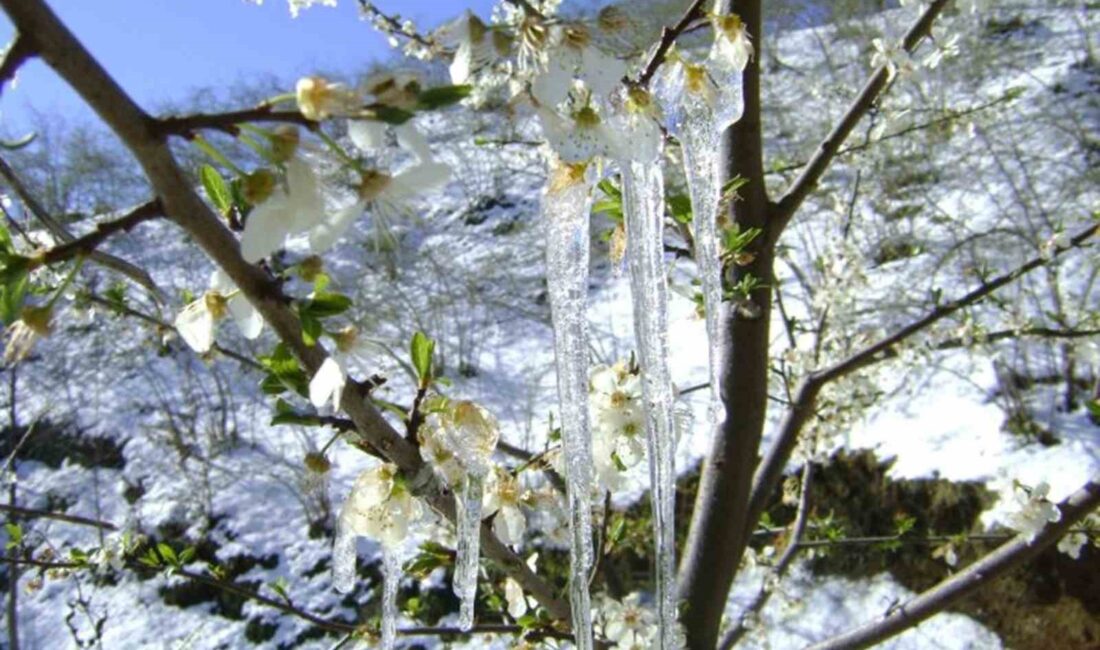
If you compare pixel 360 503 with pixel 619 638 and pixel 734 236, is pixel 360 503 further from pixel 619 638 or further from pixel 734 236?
pixel 619 638

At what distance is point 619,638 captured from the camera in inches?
60.4

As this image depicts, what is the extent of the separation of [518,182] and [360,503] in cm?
724

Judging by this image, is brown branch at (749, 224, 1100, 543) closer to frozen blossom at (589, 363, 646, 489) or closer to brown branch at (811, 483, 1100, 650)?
brown branch at (811, 483, 1100, 650)

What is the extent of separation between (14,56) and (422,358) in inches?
14.5

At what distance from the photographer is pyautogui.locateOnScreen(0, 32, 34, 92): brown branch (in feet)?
1.27

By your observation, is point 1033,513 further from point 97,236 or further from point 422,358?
point 97,236

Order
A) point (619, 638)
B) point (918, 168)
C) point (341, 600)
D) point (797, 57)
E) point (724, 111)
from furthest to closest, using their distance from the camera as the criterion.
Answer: point (797, 57), point (918, 168), point (341, 600), point (619, 638), point (724, 111)

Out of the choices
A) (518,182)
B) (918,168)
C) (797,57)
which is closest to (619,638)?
(918,168)

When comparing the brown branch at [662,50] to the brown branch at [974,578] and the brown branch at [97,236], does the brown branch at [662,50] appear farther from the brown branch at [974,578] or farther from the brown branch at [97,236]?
the brown branch at [974,578]

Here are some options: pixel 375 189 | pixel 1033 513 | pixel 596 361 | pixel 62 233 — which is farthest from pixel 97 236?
pixel 596 361

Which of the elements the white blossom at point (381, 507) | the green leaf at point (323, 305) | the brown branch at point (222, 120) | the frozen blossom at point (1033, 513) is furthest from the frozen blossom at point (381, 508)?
the frozen blossom at point (1033, 513)

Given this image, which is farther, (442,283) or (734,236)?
(442,283)

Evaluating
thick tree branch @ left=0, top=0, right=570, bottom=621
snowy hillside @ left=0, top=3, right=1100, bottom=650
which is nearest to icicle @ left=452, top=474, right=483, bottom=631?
thick tree branch @ left=0, top=0, right=570, bottom=621

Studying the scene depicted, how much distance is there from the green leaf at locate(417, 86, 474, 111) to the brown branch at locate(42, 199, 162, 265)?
0.16 meters
